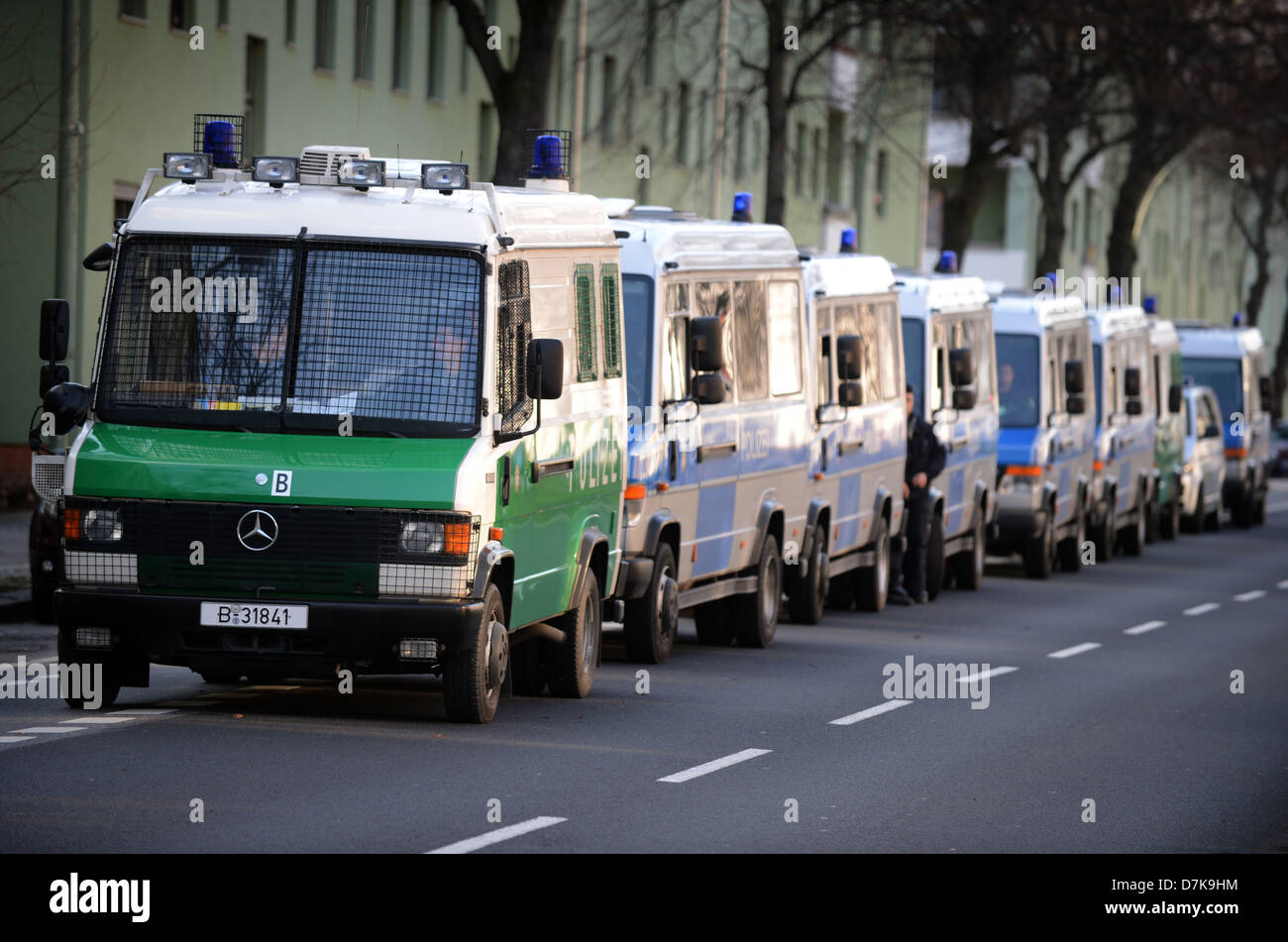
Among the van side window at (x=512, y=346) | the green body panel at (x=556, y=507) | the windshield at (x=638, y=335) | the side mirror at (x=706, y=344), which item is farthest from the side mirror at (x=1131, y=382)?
the van side window at (x=512, y=346)

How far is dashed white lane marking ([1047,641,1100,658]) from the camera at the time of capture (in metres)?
19.4

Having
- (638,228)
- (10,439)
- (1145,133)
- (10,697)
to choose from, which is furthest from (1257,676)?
(1145,133)

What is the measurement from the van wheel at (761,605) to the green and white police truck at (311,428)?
17.5ft

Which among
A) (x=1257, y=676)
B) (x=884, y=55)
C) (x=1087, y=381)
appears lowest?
(x=1257, y=676)

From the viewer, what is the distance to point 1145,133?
5122cm

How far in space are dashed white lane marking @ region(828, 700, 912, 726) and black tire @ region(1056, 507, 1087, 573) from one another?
50.1 feet

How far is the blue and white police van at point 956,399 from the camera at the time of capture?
81.2 ft

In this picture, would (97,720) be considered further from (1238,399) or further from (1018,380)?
(1238,399)

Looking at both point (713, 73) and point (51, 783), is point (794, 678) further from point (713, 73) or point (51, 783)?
point (713, 73)

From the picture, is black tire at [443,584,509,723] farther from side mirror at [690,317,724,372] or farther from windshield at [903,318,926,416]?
windshield at [903,318,926,416]

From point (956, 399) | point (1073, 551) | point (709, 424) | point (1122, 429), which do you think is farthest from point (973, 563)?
point (709, 424)

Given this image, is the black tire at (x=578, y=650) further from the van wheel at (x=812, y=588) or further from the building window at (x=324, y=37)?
the building window at (x=324, y=37)
